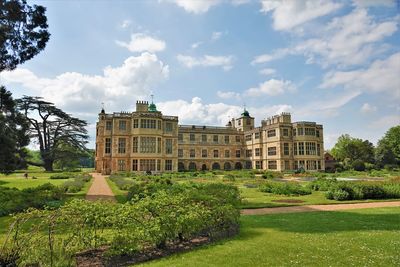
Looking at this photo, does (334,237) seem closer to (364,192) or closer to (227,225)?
(227,225)

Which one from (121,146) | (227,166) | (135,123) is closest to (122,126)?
(135,123)

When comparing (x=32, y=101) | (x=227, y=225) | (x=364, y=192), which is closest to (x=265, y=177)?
(x=364, y=192)

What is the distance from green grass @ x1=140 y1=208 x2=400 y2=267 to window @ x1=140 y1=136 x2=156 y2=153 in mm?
35656

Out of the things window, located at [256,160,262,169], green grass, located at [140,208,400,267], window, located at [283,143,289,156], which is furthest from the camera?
window, located at [256,160,262,169]

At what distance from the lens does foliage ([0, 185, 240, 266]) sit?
5906 millimetres

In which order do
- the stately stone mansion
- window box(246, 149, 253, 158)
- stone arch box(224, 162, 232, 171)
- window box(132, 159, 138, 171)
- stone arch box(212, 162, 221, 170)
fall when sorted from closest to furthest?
1. window box(132, 159, 138, 171)
2. the stately stone mansion
3. stone arch box(212, 162, 221, 170)
4. stone arch box(224, 162, 232, 171)
5. window box(246, 149, 253, 158)

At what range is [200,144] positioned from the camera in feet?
195

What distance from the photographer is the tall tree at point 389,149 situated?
61125 millimetres

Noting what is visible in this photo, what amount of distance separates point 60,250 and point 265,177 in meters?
31.0

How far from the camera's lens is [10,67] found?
59.6 feet

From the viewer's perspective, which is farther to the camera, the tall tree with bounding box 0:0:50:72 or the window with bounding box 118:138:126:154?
the window with bounding box 118:138:126:154

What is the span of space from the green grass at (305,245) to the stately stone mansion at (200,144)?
36.1 m

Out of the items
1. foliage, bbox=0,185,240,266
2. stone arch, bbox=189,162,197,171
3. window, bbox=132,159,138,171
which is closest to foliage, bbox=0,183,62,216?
foliage, bbox=0,185,240,266

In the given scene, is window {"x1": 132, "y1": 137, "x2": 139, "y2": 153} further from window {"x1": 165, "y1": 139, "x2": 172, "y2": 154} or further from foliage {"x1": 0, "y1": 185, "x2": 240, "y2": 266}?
foliage {"x1": 0, "y1": 185, "x2": 240, "y2": 266}
